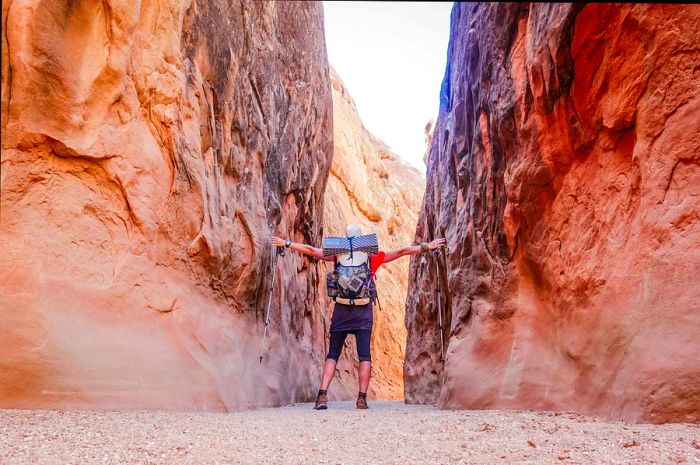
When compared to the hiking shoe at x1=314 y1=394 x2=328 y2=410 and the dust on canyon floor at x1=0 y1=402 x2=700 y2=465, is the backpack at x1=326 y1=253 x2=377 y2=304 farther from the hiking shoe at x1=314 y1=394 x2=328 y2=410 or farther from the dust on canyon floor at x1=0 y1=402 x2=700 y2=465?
the dust on canyon floor at x1=0 y1=402 x2=700 y2=465

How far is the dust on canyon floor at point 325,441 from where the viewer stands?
3.18 metres

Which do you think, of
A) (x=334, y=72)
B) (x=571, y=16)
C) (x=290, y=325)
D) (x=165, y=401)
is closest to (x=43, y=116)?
(x=165, y=401)

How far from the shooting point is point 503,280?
739 cm

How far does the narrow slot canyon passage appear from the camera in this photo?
13.4 feet

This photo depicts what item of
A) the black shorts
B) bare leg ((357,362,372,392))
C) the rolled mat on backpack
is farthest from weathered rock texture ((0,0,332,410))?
bare leg ((357,362,372,392))

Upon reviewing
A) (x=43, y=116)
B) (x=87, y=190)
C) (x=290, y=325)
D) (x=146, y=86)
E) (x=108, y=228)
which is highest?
(x=146, y=86)

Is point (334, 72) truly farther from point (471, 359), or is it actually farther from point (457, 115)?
point (471, 359)

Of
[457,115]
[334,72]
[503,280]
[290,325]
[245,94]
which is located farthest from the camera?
[334,72]

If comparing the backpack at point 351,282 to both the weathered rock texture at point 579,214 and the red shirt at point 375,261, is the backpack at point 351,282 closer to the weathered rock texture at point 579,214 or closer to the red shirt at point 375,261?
the red shirt at point 375,261

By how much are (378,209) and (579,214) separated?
2418 centimetres

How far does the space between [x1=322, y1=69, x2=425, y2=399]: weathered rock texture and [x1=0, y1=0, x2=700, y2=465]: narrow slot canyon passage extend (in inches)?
497

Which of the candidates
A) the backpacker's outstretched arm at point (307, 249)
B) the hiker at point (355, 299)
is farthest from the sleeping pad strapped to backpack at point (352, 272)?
the backpacker's outstretched arm at point (307, 249)

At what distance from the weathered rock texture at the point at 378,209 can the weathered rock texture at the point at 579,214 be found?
12546mm

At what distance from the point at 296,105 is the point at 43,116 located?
7.15 metres
